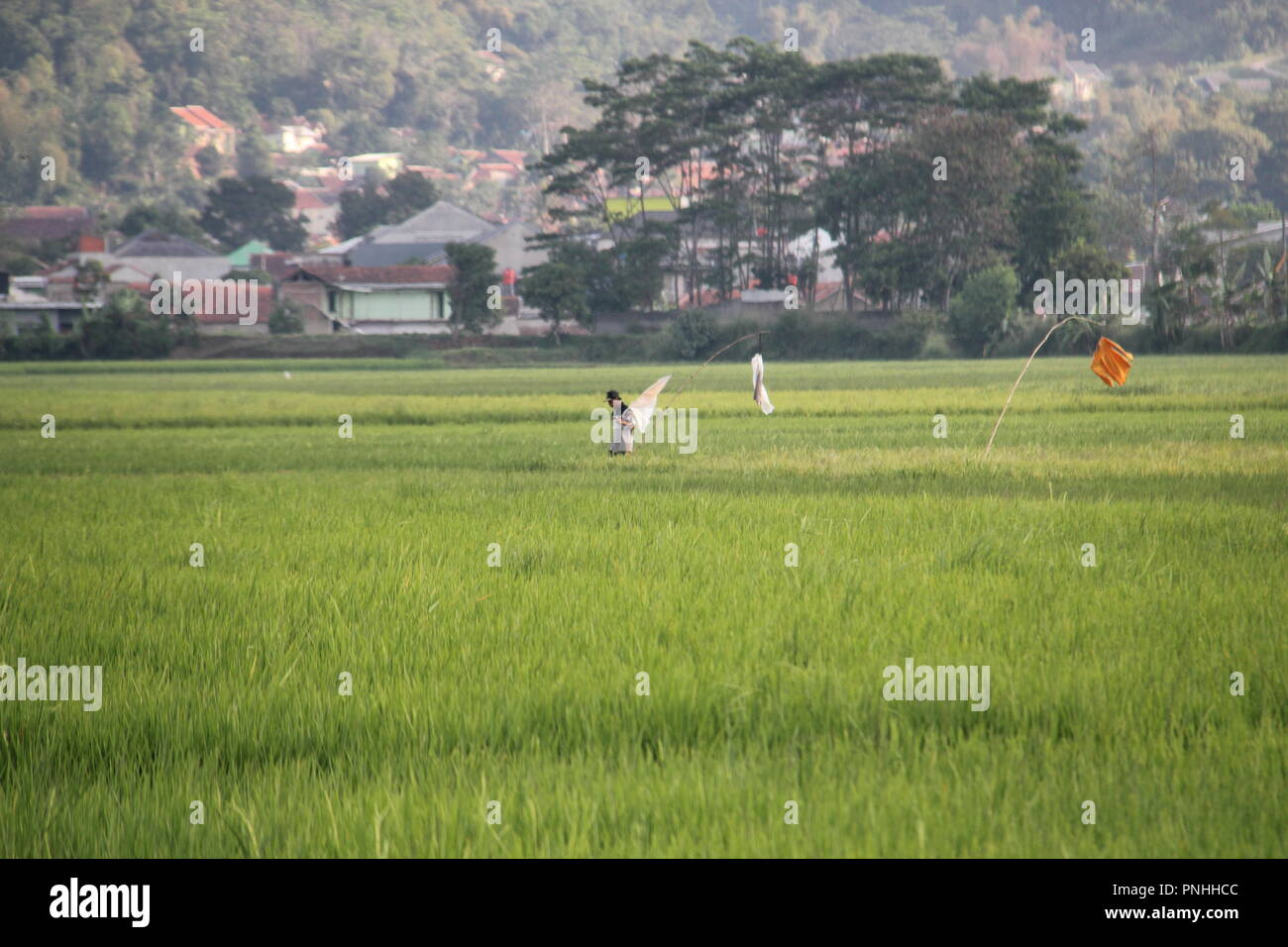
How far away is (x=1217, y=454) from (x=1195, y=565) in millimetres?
6422

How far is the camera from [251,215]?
80812 millimetres

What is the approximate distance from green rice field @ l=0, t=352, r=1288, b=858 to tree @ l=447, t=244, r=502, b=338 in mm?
38593

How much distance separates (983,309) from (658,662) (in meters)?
39.9

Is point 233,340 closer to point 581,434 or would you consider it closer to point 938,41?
point 581,434

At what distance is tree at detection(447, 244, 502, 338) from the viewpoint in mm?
50188

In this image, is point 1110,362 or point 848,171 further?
point 848,171

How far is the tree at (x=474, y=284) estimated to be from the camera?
165 feet

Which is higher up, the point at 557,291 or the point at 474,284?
the point at 474,284
